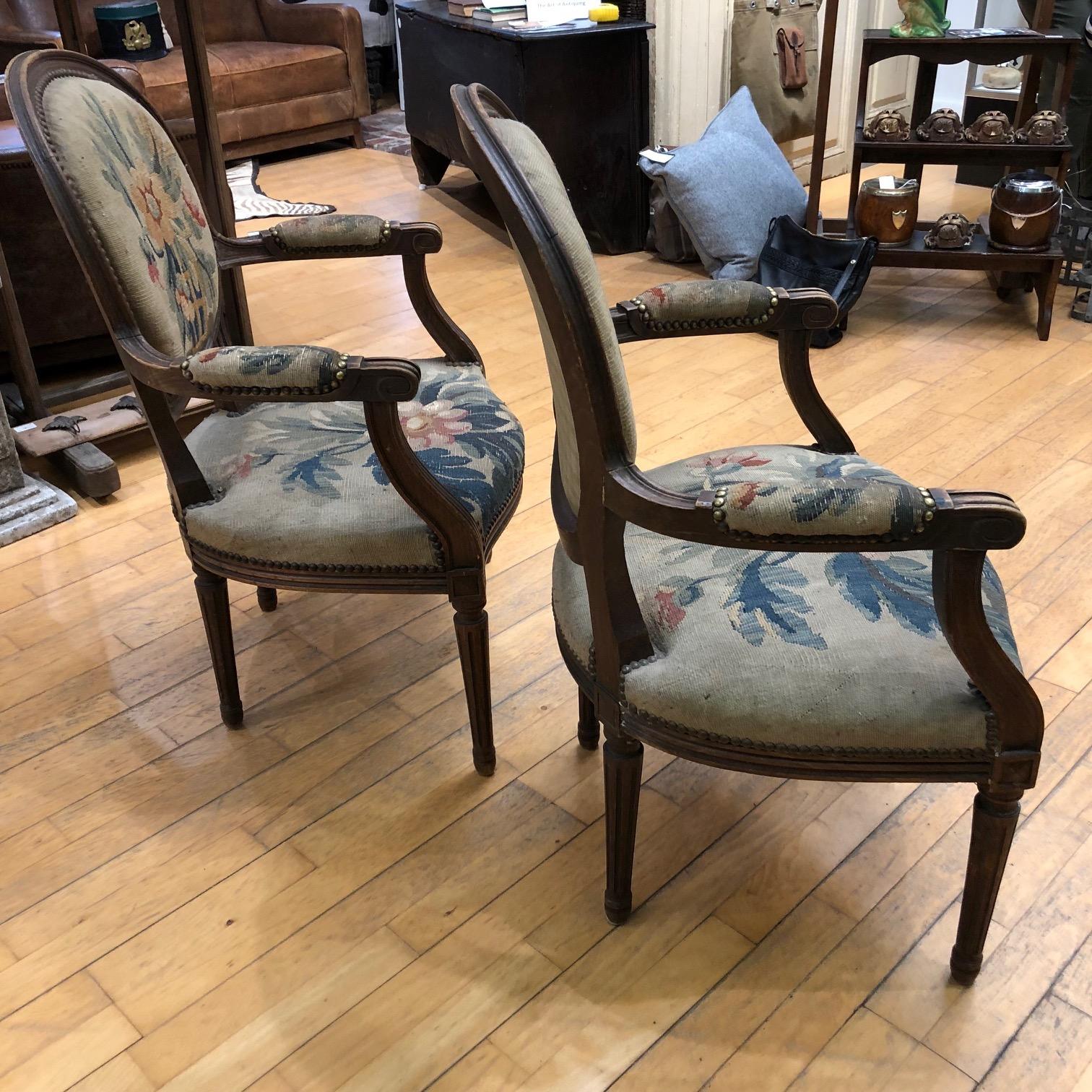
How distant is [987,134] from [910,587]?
2.17m

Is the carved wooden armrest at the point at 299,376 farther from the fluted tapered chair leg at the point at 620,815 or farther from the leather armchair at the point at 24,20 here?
the leather armchair at the point at 24,20

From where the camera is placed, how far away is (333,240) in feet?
6.08

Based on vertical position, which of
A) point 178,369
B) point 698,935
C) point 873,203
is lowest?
point 698,935

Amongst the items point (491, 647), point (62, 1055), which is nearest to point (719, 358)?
point (491, 647)

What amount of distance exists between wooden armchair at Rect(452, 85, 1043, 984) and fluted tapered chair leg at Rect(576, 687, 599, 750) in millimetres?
309

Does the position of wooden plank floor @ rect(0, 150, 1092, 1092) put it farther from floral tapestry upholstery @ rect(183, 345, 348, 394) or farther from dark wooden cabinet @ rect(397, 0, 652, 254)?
dark wooden cabinet @ rect(397, 0, 652, 254)

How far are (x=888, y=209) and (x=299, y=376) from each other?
2.24 m

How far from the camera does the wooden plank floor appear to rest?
1307 mm

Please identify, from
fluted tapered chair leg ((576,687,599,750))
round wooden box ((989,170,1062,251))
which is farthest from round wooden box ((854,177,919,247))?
fluted tapered chair leg ((576,687,599,750))

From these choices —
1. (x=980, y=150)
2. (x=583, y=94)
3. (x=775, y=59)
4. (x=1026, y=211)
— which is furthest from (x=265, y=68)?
(x=1026, y=211)

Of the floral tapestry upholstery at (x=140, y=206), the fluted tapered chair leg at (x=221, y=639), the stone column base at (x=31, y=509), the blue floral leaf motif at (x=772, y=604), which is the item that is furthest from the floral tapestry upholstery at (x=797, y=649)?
the stone column base at (x=31, y=509)

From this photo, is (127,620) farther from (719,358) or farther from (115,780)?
(719,358)

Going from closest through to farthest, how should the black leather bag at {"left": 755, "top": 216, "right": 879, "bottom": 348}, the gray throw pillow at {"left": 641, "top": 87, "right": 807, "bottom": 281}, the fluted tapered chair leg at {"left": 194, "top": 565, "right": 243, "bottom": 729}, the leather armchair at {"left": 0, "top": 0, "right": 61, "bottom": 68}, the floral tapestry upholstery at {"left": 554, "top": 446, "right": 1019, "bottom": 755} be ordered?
→ the floral tapestry upholstery at {"left": 554, "top": 446, "right": 1019, "bottom": 755} < the fluted tapered chair leg at {"left": 194, "top": 565, "right": 243, "bottom": 729} < the black leather bag at {"left": 755, "top": 216, "right": 879, "bottom": 348} < the gray throw pillow at {"left": 641, "top": 87, "right": 807, "bottom": 281} < the leather armchair at {"left": 0, "top": 0, "right": 61, "bottom": 68}

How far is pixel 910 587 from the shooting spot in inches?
51.9
